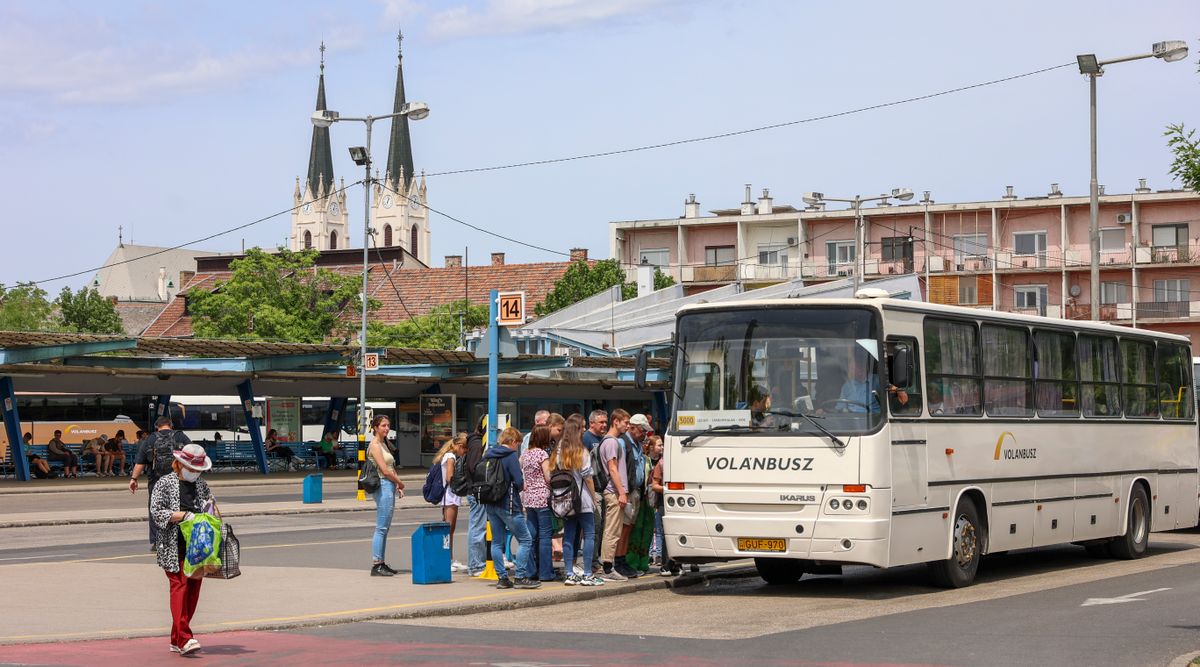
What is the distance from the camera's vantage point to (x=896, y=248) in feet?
284

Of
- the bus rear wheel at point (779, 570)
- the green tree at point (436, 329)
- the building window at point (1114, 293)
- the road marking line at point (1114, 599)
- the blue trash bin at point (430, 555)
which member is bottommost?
the road marking line at point (1114, 599)

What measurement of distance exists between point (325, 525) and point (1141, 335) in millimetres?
14091

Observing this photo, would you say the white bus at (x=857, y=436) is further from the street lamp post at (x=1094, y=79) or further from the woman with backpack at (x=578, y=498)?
the street lamp post at (x=1094, y=79)

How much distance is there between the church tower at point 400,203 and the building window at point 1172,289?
3859 inches

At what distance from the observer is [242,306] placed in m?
84.1

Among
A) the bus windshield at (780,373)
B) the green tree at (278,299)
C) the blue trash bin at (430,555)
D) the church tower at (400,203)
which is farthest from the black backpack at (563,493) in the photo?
the church tower at (400,203)

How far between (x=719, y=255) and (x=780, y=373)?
75916 millimetres

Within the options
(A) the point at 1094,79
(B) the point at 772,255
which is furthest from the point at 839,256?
(A) the point at 1094,79

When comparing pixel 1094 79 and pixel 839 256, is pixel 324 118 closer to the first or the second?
pixel 1094 79

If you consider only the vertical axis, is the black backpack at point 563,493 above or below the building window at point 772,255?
below

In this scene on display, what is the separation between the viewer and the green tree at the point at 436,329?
9181cm

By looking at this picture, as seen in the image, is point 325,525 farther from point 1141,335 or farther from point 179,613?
point 179,613

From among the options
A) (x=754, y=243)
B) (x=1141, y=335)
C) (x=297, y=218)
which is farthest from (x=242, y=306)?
(x=297, y=218)

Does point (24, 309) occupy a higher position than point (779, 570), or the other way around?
point (24, 309)
